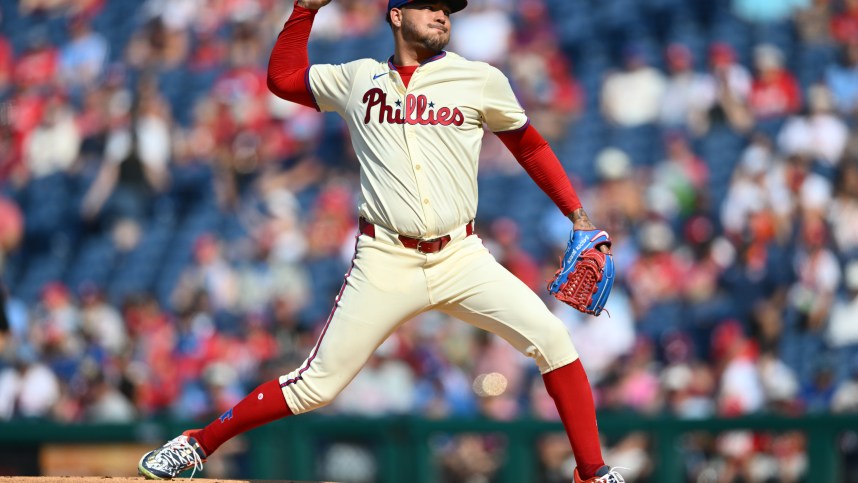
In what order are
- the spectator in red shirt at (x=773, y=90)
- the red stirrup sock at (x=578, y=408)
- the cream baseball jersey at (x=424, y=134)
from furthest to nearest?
the spectator in red shirt at (x=773, y=90)
the red stirrup sock at (x=578, y=408)
the cream baseball jersey at (x=424, y=134)

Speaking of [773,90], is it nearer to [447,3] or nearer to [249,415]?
→ [447,3]

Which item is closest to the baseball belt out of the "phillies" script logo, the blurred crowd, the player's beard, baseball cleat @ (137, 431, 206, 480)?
the "phillies" script logo

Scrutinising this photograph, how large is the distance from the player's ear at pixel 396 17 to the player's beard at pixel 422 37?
0.07 ft

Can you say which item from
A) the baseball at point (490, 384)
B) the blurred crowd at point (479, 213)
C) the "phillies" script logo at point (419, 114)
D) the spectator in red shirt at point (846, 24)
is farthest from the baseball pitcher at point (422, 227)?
the spectator in red shirt at point (846, 24)

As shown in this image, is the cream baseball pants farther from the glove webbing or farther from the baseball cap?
the baseball cap

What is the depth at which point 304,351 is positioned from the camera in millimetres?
8719

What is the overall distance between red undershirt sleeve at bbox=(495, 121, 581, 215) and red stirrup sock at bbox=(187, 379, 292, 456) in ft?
3.62

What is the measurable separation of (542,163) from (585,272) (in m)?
0.39

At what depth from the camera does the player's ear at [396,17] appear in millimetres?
4172

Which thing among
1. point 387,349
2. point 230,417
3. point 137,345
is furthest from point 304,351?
point 230,417

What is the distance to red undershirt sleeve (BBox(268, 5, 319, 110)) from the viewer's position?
14.0 feet

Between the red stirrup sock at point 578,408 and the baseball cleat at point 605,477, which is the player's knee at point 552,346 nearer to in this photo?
the red stirrup sock at point 578,408

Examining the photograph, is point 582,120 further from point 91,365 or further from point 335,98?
point 335,98

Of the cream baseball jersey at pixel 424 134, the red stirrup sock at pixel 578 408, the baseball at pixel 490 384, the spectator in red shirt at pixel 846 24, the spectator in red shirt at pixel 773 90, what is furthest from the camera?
the spectator in red shirt at pixel 846 24
